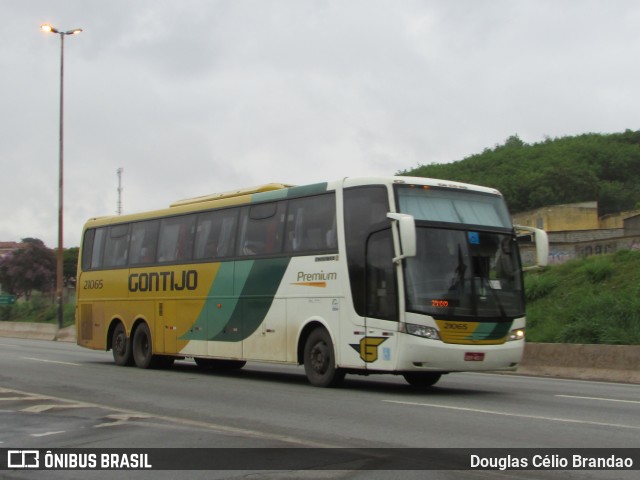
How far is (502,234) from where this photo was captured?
14531 mm

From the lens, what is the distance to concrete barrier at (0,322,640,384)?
711 inches

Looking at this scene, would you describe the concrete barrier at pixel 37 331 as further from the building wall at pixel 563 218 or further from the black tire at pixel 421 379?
the building wall at pixel 563 218

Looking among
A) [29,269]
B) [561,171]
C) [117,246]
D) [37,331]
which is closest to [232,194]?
[117,246]

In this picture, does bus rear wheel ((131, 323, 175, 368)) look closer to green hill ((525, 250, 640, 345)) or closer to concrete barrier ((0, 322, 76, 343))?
green hill ((525, 250, 640, 345))

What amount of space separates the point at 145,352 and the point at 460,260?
949 centimetres

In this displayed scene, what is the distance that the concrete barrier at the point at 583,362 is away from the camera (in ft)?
59.3

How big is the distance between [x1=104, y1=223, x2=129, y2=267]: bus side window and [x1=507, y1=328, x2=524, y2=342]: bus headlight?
10.5 metres

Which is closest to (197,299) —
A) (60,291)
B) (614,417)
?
(614,417)

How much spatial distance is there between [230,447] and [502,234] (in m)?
7.33

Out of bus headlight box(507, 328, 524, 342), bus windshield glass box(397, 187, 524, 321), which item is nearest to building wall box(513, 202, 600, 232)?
bus windshield glass box(397, 187, 524, 321)

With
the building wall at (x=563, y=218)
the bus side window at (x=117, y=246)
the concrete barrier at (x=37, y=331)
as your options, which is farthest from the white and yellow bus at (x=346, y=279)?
the building wall at (x=563, y=218)

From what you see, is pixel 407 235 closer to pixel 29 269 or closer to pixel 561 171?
pixel 561 171

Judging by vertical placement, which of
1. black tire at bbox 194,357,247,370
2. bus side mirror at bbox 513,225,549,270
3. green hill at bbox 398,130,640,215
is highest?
green hill at bbox 398,130,640,215

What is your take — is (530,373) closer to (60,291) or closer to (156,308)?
(156,308)
